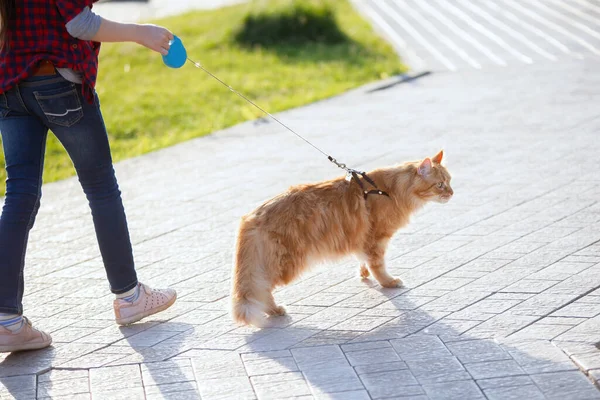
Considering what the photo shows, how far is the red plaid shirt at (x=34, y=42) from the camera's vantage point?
3.87 m

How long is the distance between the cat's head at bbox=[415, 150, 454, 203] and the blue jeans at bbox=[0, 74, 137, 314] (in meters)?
1.65

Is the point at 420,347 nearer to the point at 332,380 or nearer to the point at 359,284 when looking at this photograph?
the point at 332,380

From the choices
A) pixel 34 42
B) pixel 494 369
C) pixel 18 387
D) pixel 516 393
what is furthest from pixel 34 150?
pixel 516 393

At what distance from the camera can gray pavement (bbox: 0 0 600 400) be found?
12.3ft

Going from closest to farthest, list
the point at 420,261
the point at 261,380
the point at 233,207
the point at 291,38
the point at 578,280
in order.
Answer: the point at 261,380, the point at 578,280, the point at 420,261, the point at 233,207, the point at 291,38

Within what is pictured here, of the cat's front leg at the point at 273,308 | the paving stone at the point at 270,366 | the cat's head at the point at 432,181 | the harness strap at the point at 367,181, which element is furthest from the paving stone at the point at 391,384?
the cat's head at the point at 432,181

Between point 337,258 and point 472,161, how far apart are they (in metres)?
3.00

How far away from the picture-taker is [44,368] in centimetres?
403

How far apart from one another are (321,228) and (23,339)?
155 centimetres

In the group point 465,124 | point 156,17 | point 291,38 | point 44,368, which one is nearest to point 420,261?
Result: point 44,368

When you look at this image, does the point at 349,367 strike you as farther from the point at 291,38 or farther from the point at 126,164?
the point at 291,38

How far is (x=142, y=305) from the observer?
4445 millimetres

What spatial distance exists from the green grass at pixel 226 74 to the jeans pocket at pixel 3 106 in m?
4.05

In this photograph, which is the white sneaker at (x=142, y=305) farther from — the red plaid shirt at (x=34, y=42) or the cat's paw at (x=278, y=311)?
the red plaid shirt at (x=34, y=42)
